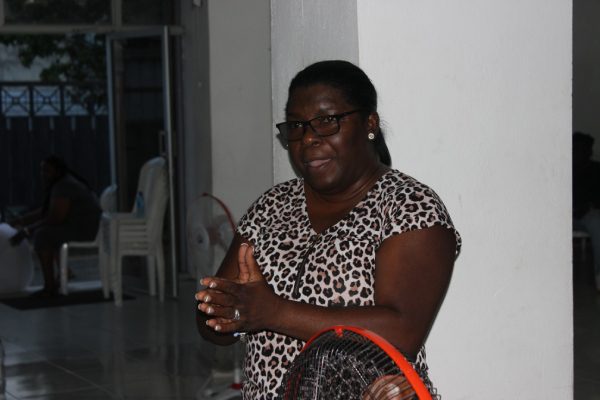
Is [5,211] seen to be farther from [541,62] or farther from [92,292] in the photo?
[541,62]

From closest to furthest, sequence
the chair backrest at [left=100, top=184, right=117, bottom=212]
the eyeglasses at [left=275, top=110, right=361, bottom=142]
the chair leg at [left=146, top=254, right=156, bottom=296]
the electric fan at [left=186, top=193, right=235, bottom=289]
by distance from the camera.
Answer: the eyeglasses at [left=275, top=110, right=361, bottom=142]
the electric fan at [left=186, top=193, right=235, bottom=289]
the chair leg at [left=146, top=254, right=156, bottom=296]
the chair backrest at [left=100, top=184, right=117, bottom=212]

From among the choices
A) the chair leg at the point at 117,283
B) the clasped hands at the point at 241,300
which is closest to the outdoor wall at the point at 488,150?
the clasped hands at the point at 241,300

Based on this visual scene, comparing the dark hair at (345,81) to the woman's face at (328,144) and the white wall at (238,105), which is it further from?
the white wall at (238,105)

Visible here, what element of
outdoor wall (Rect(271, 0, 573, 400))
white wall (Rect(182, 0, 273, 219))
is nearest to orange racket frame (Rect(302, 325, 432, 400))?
outdoor wall (Rect(271, 0, 573, 400))

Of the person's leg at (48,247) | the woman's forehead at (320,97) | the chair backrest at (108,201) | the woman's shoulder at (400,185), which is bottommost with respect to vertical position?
the person's leg at (48,247)

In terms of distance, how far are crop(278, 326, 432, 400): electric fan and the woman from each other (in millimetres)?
185

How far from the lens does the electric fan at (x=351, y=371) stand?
64.6 inches

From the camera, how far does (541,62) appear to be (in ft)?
10.1

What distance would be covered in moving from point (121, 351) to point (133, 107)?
13.8ft

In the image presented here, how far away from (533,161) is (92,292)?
7191 mm

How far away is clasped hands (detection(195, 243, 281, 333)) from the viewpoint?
1.97 meters

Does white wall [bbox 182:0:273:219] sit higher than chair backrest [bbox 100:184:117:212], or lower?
higher

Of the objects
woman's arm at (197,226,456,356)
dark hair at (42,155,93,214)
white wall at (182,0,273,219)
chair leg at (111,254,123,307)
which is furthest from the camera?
dark hair at (42,155,93,214)

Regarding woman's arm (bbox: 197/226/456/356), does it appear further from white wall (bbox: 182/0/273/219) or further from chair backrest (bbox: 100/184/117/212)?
chair backrest (bbox: 100/184/117/212)
